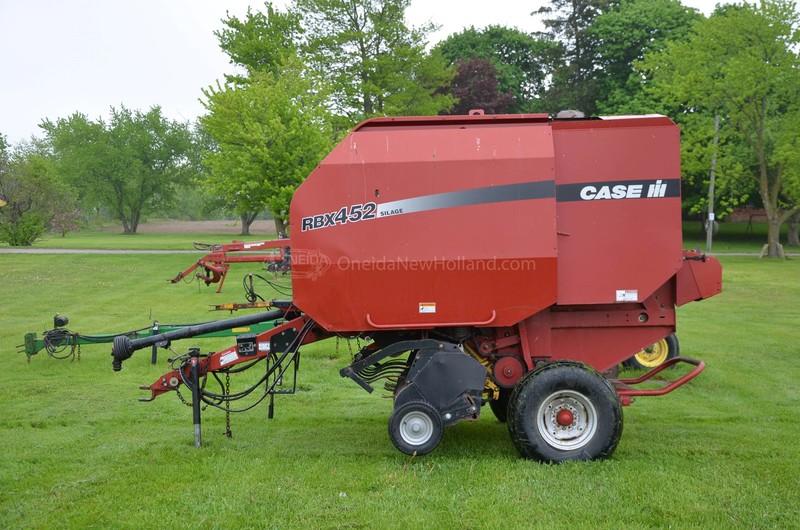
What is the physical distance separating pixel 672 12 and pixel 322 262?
4834 cm

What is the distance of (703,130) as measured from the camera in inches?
1321

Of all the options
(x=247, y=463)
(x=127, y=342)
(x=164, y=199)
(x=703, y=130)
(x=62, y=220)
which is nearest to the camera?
(x=247, y=463)

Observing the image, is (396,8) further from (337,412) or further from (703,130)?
(337,412)

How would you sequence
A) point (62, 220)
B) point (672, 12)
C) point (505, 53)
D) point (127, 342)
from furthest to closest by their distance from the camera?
point (505, 53) < point (672, 12) < point (62, 220) < point (127, 342)

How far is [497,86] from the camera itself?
46.4 metres

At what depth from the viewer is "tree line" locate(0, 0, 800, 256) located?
27.6m

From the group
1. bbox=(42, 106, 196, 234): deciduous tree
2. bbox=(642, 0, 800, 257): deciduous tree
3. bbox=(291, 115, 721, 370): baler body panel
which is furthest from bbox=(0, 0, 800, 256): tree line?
bbox=(42, 106, 196, 234): deciduous tree

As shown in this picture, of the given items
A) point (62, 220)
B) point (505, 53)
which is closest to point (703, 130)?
point (505, 53)

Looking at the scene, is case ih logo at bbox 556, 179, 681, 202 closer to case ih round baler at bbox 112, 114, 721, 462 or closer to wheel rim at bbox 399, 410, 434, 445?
case ih round baler at bbox 112, 114, 721, 462

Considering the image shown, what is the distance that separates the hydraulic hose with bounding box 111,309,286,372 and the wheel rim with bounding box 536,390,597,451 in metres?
2.77

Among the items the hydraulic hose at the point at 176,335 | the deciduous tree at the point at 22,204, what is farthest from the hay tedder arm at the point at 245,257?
the deciduous tree at the point at 22,204

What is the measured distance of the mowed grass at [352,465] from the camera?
16.7 feet

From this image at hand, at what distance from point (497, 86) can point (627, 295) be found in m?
42.1

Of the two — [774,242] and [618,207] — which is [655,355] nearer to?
[618,207]
